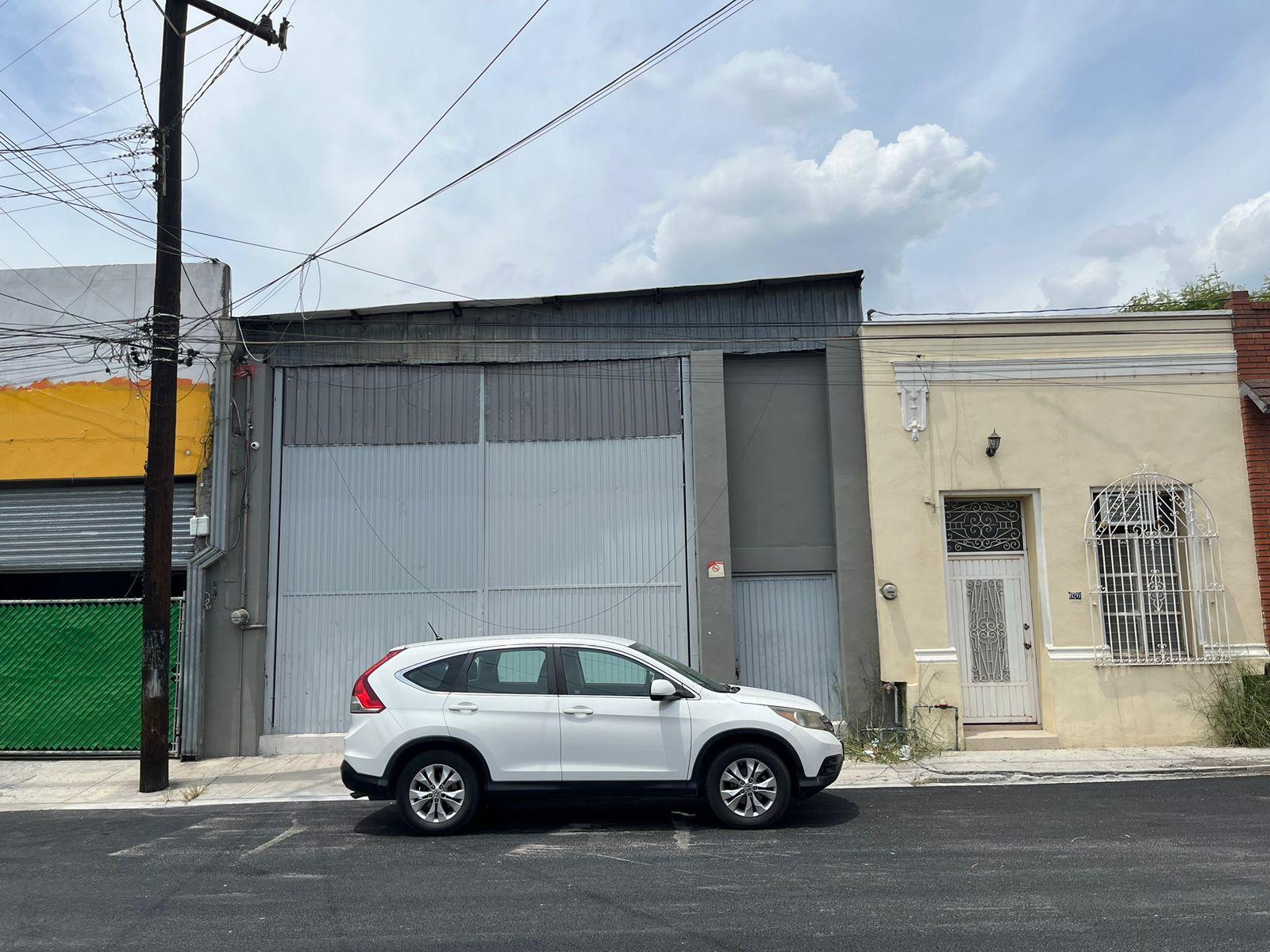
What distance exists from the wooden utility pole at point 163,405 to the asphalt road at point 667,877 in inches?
52.3

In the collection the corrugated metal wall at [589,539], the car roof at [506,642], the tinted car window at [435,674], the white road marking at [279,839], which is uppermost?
the corrugated metal wall at [589,539]

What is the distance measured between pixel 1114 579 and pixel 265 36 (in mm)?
11717

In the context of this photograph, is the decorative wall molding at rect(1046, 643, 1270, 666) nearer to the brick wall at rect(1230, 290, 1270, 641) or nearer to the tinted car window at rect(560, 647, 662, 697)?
the brick wall at rect(1230, 290, 1270, 641)

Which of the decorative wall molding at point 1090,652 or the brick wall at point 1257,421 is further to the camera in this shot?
the brick wall at point 1257,421

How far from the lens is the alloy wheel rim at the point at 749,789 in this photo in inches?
303

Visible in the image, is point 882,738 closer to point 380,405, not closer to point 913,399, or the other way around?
point 913,399

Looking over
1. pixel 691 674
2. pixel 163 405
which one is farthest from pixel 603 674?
pixel 163 405

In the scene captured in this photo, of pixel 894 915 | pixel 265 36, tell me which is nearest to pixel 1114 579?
pixel 894 915

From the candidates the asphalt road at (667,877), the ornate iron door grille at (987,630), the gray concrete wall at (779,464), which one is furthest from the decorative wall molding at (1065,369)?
the asphalt road at (667,877)

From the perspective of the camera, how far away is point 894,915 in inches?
217

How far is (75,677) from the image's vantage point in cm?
1184

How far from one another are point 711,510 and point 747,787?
4.87 m

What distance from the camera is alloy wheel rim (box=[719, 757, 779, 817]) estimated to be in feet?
25.2

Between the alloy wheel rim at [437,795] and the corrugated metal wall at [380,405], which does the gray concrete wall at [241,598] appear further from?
the alloy wheel rim at [437,795]
